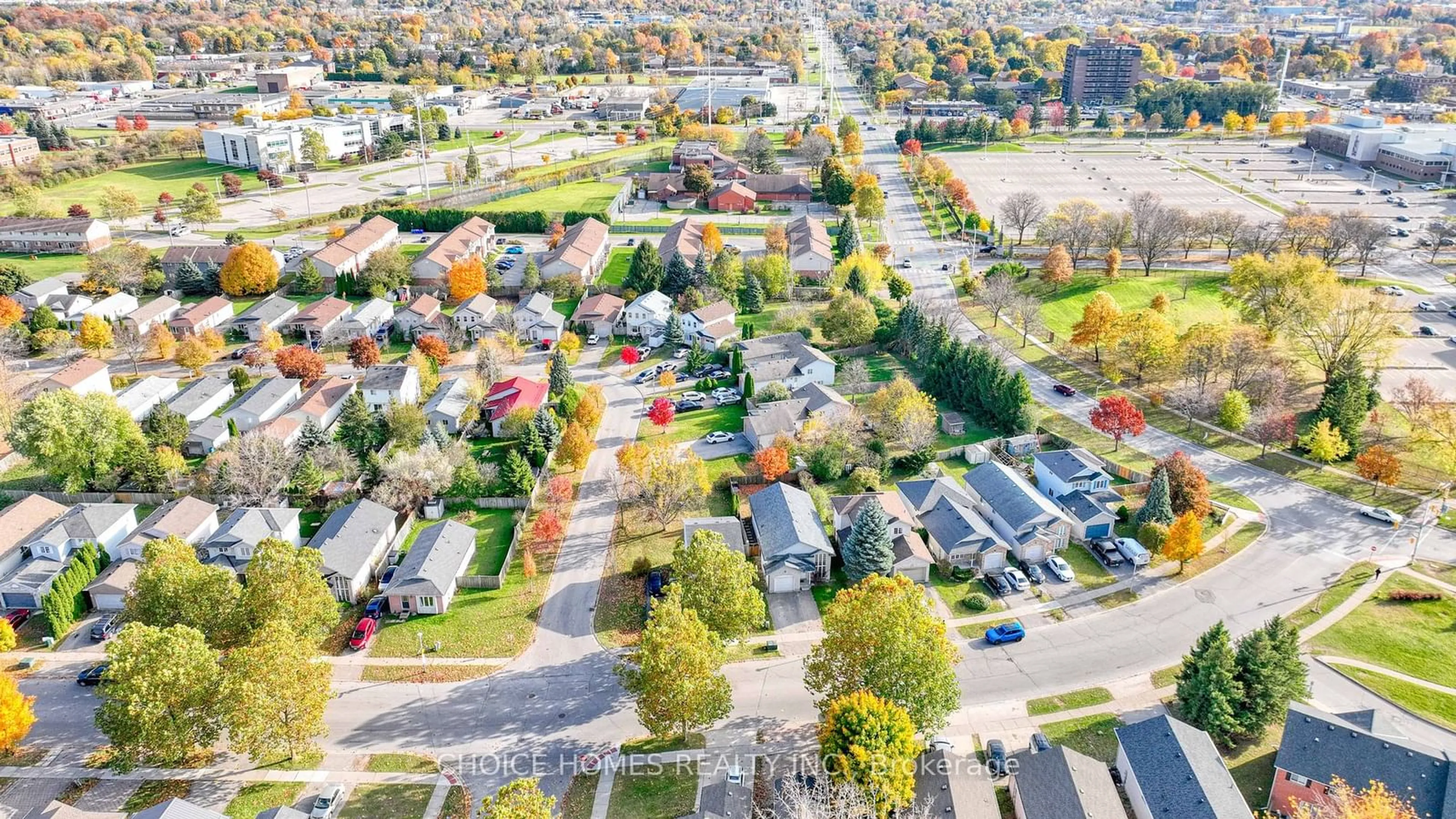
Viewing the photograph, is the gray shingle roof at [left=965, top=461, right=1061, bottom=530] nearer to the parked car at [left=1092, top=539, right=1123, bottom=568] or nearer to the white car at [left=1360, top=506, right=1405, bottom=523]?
the parked car at [left=1092, top=539, right=1123, bottom=568]

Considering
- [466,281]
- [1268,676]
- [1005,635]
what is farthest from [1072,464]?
[466,281]

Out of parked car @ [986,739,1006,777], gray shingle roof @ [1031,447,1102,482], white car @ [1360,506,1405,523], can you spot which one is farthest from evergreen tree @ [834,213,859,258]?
parked car @ [986,739,1006,777]

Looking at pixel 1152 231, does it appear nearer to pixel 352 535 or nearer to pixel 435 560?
pixel 435 560

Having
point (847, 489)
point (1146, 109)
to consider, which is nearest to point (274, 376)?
point (847, 489)

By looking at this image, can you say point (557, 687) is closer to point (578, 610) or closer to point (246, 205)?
point (578, 610)

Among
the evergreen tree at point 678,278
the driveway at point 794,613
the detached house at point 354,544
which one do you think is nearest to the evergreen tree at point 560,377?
the detached house at point 354,544

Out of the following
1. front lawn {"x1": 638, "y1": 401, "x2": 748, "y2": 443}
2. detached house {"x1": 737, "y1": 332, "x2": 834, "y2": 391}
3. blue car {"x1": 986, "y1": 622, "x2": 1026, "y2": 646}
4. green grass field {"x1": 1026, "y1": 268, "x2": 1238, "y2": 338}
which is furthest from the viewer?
green grass field {"x1": 1026, "y1": 268, "x2": 1238, "y2": 338}
